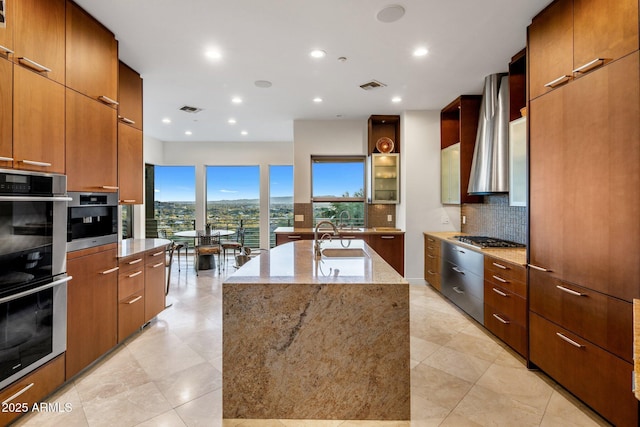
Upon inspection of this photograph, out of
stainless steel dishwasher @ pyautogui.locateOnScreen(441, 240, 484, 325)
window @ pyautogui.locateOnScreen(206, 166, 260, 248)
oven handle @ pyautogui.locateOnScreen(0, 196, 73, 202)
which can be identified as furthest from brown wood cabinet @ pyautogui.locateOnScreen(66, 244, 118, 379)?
window @ pyautogui.locateOnScreen(206, 166, 260, 248)

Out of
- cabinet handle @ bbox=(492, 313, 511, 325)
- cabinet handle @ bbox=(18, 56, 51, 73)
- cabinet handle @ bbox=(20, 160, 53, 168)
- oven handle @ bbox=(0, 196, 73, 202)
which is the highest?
cabinet handle @ bbox=(18, 56, 51, 73)

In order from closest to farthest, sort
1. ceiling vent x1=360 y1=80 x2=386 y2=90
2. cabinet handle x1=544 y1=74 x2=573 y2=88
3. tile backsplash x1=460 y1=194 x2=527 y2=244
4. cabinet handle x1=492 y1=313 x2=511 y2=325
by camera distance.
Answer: cabinet handle x1=544 y1=74 x2=573 y2=88 → cabinet handle x1=492 y1=313 x2=511 y2=325 → tile backsplash x1=460 y1=194 x2=527 y2=244 → ceiling vent x1=360 y1=80 x2=386 y2=90

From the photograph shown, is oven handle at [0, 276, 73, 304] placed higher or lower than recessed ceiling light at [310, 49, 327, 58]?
lower

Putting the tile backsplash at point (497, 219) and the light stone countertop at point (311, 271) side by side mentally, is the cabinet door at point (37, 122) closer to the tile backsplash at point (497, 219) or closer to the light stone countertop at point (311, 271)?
the light stone countertop at point (311, 271)

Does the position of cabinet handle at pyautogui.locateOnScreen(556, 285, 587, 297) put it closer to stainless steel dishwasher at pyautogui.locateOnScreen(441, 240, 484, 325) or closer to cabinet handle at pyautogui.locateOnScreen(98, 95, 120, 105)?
stainless steel dishwasher at pyautogui.locateOnScreen(441, 240, 484, 325)

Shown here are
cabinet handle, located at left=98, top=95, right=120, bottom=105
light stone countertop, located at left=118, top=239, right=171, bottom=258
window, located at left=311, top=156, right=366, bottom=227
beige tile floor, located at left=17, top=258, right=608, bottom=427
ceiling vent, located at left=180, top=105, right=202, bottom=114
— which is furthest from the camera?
window, located at left=311, top=156, right=366, bottom=227

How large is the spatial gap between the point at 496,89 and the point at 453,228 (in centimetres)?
217

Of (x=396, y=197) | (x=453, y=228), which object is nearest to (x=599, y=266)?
(x=453, y=228)

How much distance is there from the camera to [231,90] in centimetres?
396

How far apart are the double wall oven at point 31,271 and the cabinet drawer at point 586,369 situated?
3.46 m

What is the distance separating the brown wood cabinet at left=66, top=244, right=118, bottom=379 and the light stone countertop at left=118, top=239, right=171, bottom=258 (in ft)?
0.82

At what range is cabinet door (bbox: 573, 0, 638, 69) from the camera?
1642 mm

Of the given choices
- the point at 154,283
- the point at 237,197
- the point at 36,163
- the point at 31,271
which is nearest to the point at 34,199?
the point at 36,163

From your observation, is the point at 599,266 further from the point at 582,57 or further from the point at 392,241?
the point at 392,241
